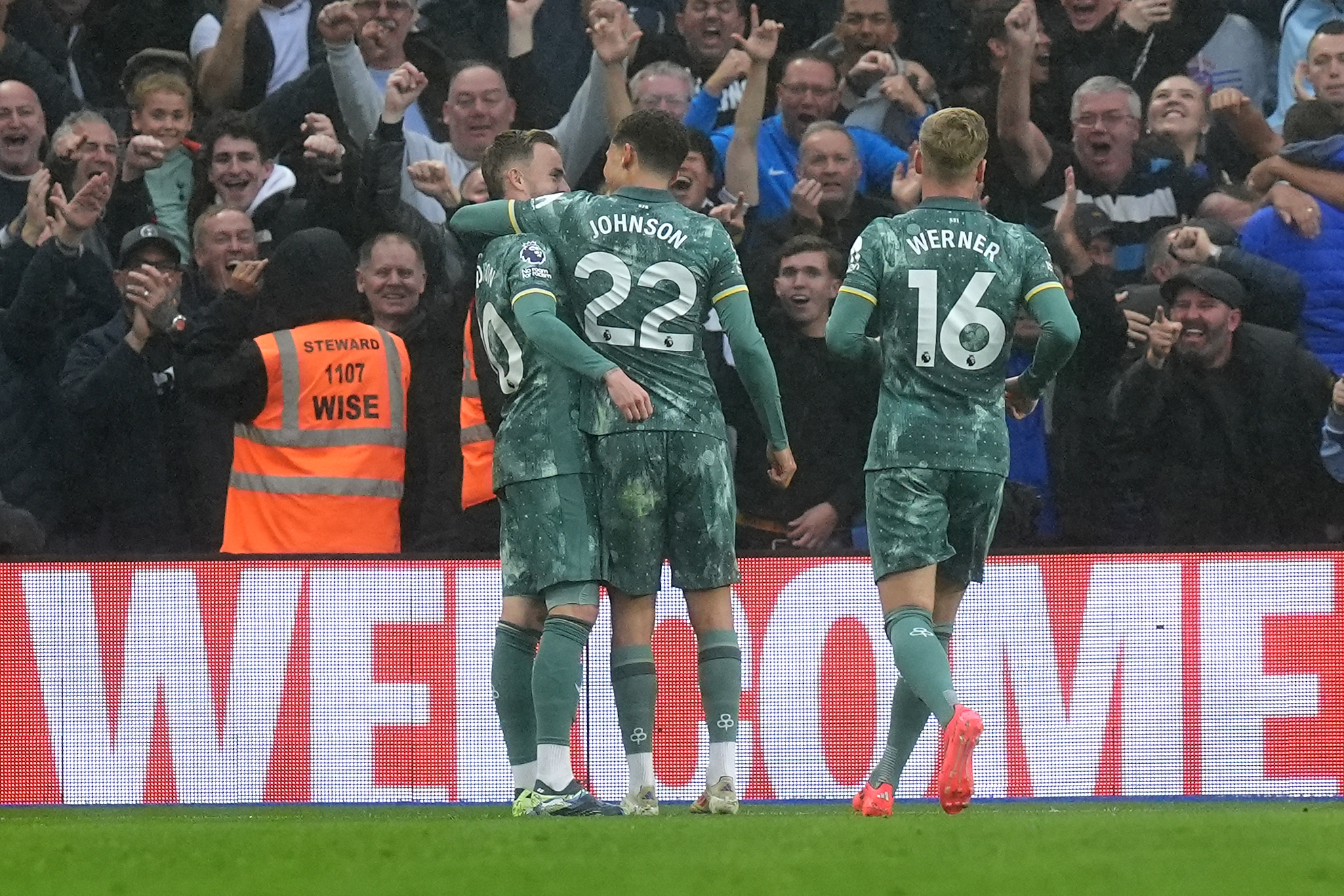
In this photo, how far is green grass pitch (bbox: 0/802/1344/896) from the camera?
12.7 feet

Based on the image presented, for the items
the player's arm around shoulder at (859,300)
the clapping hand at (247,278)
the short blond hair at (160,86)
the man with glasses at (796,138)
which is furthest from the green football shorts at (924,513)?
the short blond hair at (160,86)

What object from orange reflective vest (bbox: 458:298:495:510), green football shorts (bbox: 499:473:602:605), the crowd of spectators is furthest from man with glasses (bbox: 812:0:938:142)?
green football shorts (bbox: 499:473:602:605)

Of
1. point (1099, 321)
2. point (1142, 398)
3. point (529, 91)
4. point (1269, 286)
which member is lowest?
point (1142, 398)

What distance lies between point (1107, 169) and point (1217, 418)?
1.31 metres

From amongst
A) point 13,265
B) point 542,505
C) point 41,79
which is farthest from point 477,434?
point 41,79

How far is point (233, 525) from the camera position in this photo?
8422 mm

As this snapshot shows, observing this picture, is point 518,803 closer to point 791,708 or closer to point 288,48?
point 791,708

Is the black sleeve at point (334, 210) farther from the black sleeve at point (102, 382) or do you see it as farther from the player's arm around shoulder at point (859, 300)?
the player's arm around shoulder at point (859, 300)

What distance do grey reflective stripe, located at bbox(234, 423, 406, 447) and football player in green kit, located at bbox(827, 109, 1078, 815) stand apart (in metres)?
2.97

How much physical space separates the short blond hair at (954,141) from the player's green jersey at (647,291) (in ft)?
2.22

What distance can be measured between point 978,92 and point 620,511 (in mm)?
4222

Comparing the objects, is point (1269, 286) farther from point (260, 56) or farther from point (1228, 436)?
point (260, 56)

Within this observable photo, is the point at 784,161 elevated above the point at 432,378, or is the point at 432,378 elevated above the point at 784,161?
the point at 784,161

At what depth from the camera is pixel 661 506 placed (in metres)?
5.98
